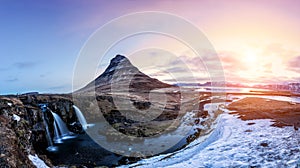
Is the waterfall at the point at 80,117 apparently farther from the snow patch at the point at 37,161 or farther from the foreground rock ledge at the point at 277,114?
the foreground rock ledge at the point at 277,114

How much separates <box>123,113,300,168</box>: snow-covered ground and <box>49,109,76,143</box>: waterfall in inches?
661

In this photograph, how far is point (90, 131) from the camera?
3812 cm

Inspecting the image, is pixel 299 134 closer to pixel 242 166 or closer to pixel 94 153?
pixel 242 166

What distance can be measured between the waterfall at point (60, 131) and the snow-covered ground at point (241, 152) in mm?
16798

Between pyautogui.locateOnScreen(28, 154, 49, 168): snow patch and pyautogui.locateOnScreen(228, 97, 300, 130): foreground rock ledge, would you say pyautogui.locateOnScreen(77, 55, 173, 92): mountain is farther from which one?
pyautogui.locateOnScreen(28, 154, 49, 168): snow patch

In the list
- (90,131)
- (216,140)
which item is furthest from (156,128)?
(216,140)

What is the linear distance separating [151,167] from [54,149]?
1441cm

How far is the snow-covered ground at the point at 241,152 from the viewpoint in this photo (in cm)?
1831

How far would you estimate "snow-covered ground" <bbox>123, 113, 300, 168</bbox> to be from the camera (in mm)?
18312

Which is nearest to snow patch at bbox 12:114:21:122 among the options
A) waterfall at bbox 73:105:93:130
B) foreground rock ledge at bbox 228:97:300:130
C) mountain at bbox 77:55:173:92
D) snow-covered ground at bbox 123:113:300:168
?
snow-covered ground at bbox 123:113:300:168

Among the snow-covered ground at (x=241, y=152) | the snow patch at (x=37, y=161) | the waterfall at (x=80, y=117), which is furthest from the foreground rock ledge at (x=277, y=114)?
the snow patch at (x=37, y=161)

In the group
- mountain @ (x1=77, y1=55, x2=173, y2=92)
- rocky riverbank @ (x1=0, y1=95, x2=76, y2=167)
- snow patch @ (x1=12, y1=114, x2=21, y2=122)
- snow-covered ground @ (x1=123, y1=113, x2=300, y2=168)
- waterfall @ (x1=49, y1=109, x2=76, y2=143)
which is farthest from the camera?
mountain @ (x1=77, y1=55, x2=173, y2=92)

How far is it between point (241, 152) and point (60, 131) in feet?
84.5

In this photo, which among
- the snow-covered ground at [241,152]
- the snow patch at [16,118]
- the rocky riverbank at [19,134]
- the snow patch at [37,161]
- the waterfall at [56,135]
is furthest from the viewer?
the waterfall at [56,135]
